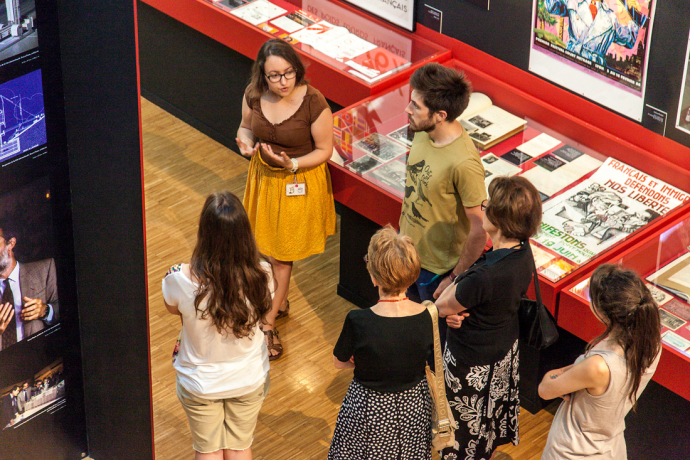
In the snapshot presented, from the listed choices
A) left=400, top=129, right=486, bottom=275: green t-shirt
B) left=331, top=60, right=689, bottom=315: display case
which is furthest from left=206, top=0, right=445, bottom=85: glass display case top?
left=400, top=129, right=486, bottom=275: green t-shirt

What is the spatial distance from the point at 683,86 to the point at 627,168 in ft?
1.70

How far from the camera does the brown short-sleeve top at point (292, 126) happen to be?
444 cm

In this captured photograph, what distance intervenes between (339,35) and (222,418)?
3.19m

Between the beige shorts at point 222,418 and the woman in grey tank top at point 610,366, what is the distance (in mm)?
1153

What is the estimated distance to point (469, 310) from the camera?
11.8ft

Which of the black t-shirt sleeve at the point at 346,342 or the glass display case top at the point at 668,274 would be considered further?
the glass display case top at the point at 668,274

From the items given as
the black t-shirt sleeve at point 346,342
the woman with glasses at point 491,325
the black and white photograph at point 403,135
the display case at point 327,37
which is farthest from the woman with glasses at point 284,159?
the black t-shirt sleeve at point 346,342

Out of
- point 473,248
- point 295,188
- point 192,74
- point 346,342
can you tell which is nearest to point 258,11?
point 192,74

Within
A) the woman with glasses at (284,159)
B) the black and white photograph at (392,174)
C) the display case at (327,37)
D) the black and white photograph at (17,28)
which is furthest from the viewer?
the display case at (327,37)

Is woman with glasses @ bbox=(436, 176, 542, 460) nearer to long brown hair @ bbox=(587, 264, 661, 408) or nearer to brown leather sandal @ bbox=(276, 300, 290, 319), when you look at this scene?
long brown hair @ bbox=(587, 264, 661, 408)

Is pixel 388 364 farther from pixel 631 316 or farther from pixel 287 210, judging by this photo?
pixel 287 210

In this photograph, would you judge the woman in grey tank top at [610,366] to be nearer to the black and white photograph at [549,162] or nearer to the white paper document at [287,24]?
the black and white photograph at [549,162]

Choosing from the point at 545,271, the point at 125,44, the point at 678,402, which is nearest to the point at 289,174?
the point at 545,271

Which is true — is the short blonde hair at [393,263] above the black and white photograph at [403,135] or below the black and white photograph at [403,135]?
above
